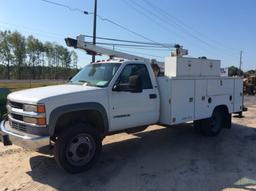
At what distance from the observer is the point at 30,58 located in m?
73.1

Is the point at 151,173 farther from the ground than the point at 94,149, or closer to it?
closer to it

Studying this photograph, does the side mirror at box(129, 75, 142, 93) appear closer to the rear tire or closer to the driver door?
the driver door

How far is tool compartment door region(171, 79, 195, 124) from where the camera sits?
6750 millimetres

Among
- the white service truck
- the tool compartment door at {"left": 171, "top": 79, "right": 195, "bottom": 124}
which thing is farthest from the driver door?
the tool compartment door at {"left": 171, "top": 79, "right": 195, "bottom": 124}

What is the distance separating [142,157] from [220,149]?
2076 mm

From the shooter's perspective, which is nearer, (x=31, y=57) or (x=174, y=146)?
(x=174, y=146)

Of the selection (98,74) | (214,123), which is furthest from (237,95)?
(98,74)

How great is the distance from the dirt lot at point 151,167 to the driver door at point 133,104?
2.69 feet

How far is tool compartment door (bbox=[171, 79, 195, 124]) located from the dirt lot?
31.4 inches

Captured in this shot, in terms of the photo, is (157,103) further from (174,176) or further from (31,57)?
(31,57)

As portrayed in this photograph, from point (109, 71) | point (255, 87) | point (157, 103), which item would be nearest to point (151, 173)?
point (157, 103)

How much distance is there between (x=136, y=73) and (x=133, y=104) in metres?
0.74

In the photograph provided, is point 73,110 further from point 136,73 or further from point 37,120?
point 136,73

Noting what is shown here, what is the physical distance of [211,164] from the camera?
5938 mm
